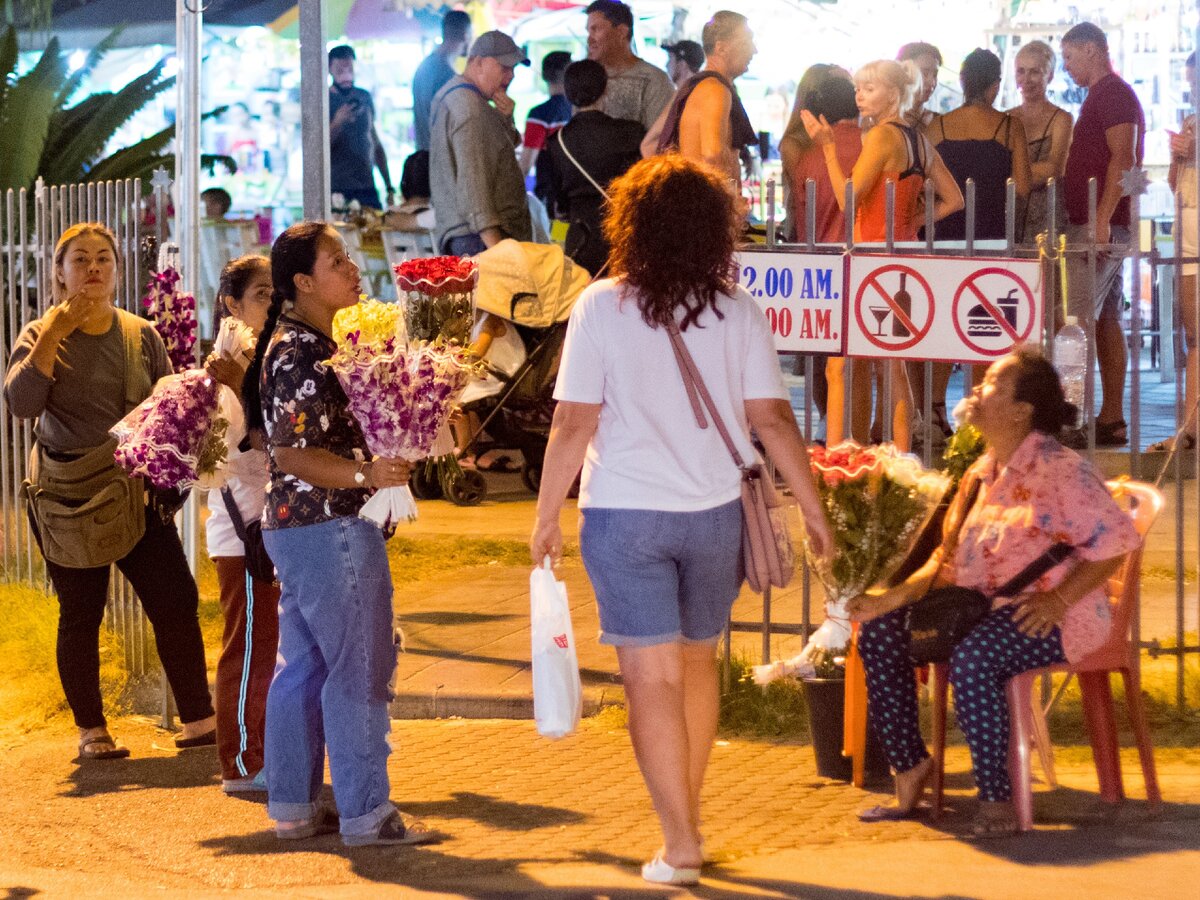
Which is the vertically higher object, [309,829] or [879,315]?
[879,315]

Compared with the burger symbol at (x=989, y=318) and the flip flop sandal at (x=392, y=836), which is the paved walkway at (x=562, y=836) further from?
the burger symbol at (x=989, y=318)

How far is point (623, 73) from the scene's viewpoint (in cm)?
1195

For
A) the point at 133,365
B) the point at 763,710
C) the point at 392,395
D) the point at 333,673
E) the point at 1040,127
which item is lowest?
the point at 763,710

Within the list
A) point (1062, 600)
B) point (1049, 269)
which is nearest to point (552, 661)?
point (1062, 600)

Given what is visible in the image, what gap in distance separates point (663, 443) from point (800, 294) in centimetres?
179

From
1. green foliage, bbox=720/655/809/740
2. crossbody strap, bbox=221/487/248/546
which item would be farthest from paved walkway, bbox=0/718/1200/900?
crossbody strap, bbox=221/487/248/546

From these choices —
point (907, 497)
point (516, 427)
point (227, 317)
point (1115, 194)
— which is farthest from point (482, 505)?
point (907, 497)

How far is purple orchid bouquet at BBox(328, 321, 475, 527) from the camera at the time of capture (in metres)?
5.65

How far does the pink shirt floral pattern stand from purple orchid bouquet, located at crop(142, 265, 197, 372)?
314 centimetres

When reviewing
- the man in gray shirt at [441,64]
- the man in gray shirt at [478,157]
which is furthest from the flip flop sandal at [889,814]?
the man in gray shirt at [441,64]

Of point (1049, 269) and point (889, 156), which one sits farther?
point (889, 156)

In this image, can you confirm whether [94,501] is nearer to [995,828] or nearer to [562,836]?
[562,836]

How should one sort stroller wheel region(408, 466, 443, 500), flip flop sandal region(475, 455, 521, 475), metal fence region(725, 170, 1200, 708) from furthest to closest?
flip flop sandal region(475, 455, 521, 475) < stroller wheel region(408, 466, 443, 500) < metal fence region(725, 170, 1200, 708)

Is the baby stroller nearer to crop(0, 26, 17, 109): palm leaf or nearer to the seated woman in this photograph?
the seated woman
